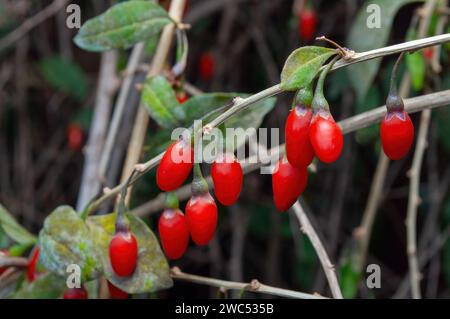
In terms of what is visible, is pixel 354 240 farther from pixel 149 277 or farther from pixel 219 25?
pixel 219 25

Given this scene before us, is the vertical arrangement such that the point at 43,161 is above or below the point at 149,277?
above

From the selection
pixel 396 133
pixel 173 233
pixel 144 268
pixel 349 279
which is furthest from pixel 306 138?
pixel 349 279

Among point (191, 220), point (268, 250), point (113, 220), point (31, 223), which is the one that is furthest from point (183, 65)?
point (31, 223)

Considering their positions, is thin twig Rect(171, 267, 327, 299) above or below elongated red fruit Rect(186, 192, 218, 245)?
below

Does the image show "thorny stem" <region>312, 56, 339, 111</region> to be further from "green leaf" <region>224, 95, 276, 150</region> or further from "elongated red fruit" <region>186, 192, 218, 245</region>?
"green leaf" <region>224, 95, 276, 150</region>

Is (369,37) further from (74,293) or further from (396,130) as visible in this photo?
(74,293)

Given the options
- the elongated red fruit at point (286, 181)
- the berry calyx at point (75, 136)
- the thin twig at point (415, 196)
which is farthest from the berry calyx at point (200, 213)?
the berry calyx at point (75, 136)

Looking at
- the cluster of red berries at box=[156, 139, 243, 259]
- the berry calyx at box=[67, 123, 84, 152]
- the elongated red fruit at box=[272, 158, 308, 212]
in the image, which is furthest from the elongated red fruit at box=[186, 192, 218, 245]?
the berry calyx at box=[67, 123, 84, 152]
